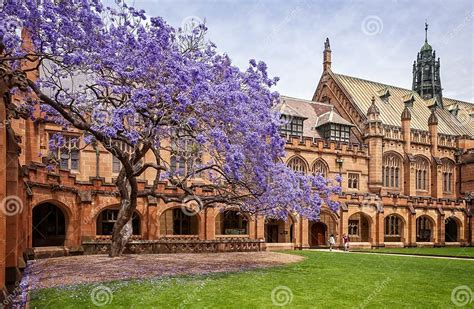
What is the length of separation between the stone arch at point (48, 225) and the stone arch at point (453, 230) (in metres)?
33.9

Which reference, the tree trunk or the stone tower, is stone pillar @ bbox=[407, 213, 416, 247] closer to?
the stone tower

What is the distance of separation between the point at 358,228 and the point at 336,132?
9.29 m

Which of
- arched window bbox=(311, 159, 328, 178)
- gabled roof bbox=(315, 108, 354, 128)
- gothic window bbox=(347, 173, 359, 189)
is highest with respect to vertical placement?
gabled roof bbox=(315, 108, 354, 128)

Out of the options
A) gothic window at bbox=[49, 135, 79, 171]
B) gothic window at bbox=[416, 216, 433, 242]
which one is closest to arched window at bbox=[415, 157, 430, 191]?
gothic window at bbox=[416, 216, 433, 242]

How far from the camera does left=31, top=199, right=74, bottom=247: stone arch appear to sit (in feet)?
79.2

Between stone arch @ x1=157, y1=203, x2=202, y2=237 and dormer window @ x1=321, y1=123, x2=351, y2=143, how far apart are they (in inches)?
662

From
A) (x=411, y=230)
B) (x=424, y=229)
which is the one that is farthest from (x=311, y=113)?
(x=424, y=229)

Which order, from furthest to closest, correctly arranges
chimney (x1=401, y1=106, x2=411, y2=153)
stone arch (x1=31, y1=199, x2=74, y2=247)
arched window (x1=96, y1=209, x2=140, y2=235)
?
chimney (x1=401, y1=106, x2=411, y2=153), arched window (x1=96, y1=209, x2=140, y2=235), stone arch (x1=31, y1=199, x2=74, y2=247)

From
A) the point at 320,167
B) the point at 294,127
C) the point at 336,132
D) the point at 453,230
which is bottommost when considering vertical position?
the point at 453,230

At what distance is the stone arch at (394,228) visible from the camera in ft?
124

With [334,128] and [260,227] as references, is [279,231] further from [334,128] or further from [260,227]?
[334,128]

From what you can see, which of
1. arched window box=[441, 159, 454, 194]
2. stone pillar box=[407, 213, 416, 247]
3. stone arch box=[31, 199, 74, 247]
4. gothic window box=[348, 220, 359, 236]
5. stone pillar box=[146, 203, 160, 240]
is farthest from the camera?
arched window box=[441, 159, 454, 194]

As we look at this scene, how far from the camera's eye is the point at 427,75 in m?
56.7

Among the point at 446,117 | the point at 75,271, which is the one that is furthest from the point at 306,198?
the point at 446,117
